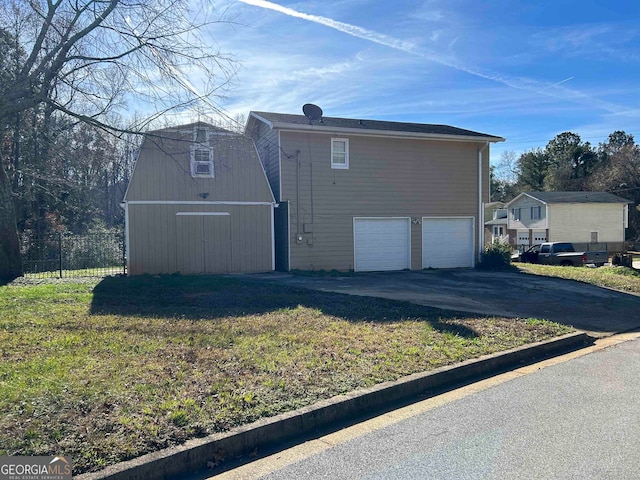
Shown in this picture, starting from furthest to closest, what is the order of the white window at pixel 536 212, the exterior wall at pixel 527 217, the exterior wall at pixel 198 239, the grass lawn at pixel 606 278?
the white window at pixel 536 212, the exterior wall at pixel 527 217, the exterior wall at pixel 198 239, the grass lawn at pixel 606 278

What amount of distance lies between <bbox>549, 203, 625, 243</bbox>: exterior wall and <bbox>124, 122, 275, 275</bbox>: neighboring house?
109ft

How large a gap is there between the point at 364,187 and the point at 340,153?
1505mm

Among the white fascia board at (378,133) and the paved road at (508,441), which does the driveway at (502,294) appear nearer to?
the paved road at (508,441)

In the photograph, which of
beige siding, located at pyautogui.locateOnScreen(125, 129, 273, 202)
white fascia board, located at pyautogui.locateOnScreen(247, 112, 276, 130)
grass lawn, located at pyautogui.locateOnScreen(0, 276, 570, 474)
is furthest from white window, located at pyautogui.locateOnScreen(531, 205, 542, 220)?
grass lawn, located at pyautogui.locateOnScreen(0, 276, 570, 474)

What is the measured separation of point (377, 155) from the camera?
1770cm

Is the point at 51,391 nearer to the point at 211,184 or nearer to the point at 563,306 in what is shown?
the point at 563,306

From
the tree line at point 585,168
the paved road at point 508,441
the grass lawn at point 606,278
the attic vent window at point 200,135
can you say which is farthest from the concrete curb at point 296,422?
the tree line at point 585,168

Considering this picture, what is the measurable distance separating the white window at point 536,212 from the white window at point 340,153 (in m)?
31.4

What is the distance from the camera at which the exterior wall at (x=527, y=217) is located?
138ft

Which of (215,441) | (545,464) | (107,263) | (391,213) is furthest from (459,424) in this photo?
(107,263)

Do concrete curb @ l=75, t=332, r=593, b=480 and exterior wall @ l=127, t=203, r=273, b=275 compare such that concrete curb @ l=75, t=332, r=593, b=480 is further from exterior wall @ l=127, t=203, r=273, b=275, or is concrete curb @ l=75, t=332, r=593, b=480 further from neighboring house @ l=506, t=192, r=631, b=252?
neighboring house @ l=506, t=192, r=631, b=252

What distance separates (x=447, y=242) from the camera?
1898 cm

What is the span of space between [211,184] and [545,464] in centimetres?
1382

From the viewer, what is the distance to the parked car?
79.4ft
